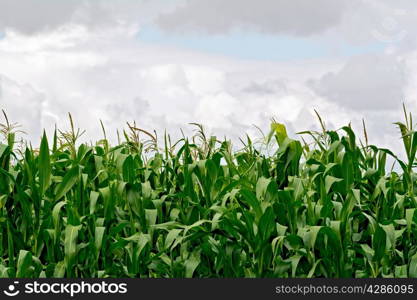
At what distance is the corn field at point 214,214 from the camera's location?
5285 millimetres

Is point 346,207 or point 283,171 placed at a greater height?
point 283,171

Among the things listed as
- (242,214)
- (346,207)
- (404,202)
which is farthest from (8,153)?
(404,202)

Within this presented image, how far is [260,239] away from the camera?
206 inches

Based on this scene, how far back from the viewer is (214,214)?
18.6ft

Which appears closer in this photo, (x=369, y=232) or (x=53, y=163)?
(x=369, y=232)

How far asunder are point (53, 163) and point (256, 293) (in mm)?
2071

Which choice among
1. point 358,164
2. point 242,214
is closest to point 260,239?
point 242,214

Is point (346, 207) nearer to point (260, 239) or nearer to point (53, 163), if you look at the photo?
point (260, 239)

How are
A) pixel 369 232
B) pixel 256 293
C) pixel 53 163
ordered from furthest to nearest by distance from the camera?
Result: pixel 53 163 < pixel 369 232 < pixel 256 293

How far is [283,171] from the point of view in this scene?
5773 mm

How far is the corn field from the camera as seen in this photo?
17.3 feet

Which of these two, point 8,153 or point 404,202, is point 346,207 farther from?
point 8,153

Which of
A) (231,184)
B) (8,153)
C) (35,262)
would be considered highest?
(8,153)

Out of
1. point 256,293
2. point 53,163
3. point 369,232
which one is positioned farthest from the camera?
point 53,163
